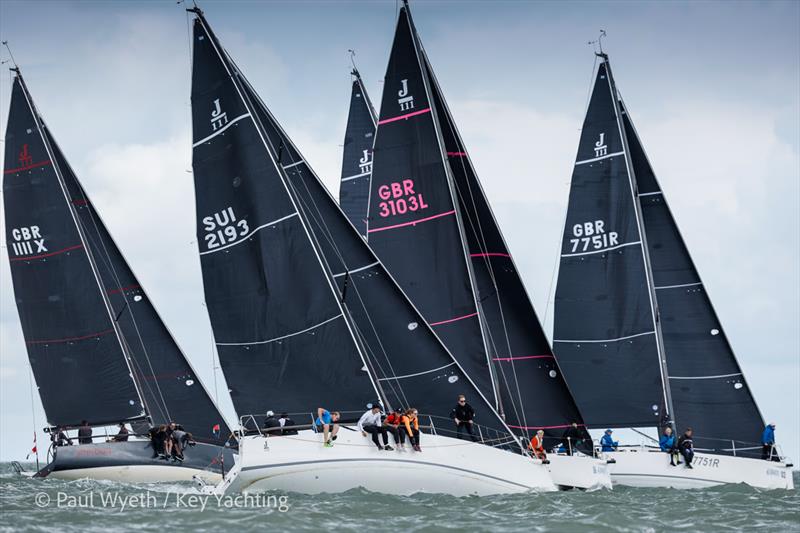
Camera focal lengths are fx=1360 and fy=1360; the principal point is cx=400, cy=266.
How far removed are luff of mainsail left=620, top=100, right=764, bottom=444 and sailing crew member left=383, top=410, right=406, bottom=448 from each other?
14.0 meters

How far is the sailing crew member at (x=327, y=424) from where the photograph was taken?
23.9 meters

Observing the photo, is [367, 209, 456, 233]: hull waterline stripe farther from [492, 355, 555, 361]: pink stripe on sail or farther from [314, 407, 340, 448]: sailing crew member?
[314, 407, 340, 448]: sailing crew member

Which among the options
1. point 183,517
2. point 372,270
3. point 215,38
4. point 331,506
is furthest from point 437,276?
point 183,517

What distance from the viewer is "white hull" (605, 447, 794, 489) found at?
3328 cm

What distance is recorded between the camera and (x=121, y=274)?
39344 millimetres

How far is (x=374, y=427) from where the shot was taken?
24297 mm

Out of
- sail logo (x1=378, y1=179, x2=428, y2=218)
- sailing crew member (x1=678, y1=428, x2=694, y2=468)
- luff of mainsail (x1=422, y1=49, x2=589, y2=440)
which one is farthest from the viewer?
sailing crew member (x1=678, y1=428, x2=694, y2=468)

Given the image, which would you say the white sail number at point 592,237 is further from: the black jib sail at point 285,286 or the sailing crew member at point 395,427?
the sailing crew member at point 395,427

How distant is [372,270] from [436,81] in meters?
6.72

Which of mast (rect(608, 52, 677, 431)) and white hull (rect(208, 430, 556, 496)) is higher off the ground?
mast (rect(608, 52, 677, 431))

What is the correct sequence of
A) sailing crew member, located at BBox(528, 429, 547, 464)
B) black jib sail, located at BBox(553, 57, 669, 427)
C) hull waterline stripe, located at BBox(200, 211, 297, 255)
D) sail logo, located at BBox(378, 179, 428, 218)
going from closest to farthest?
1. sailing crew member, located at BBox(528, 429, 547, 464)
2. hull waterline stripe, located at BBox(200, 211, 297, 255)
3. sail logo, located at BBox(378, 179, 428, 218)
4. black jib sail, located at BBox(553, 57, 669, 427)

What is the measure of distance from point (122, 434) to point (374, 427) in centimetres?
1243

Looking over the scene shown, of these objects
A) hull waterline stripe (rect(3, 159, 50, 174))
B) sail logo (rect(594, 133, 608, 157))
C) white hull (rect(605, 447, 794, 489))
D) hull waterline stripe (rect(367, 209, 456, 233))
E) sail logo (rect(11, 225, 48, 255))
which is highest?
sail logo (rect(594, 133, 608, 157))

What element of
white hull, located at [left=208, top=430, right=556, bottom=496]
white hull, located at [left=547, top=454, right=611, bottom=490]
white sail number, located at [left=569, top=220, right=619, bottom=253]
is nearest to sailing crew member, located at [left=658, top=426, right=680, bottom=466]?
white hull, located at [left=547, top=454, right=611, bottom=490]
